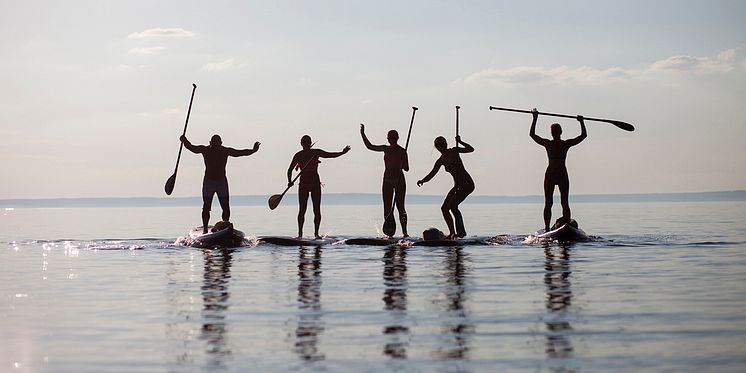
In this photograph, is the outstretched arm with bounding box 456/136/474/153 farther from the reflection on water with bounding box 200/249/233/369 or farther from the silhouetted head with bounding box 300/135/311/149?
the reflection on water with bounding box 200/249/233/369

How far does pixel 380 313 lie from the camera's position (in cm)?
1255

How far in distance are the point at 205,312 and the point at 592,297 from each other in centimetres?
512

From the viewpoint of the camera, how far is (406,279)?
1669cm

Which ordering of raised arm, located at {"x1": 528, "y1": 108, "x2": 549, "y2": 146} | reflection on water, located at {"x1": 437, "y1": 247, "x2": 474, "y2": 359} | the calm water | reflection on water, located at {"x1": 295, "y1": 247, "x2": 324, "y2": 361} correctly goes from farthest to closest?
raised arm, located at {"x1": 528, "y1": 108, "x2": 549, "y2": 146}, reflection on water, located at {"x1": 295, "y1": 247, "x2": 324, "y2": 361}, reflection on water, located at {"x1": 437, "y1": 247, "x2": 474, "y2": 359}, the calm water

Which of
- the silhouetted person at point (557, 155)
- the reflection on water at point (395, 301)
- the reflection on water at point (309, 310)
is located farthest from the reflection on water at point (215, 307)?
the silhouetted person at point (557, 155)

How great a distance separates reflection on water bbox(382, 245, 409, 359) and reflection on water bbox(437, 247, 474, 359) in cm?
43

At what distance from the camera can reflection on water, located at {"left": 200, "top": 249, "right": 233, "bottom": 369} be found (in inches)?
390

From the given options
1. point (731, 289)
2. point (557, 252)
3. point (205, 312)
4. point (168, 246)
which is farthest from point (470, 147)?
point (205, 312)

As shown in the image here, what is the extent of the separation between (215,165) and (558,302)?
1374 centimetres

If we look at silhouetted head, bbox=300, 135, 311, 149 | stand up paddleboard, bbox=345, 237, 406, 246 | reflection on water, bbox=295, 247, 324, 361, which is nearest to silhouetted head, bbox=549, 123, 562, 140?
stand up paddleboard, bbox=345, 237, 406, 246

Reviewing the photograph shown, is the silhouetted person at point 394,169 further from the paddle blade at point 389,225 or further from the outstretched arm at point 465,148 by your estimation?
the outstretched arm at point 465,148

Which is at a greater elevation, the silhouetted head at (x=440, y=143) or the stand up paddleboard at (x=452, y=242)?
the silhouetted head at (x=440, y=143)

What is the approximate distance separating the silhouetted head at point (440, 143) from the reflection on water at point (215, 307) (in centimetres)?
591

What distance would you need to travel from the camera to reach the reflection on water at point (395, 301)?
1013cm
